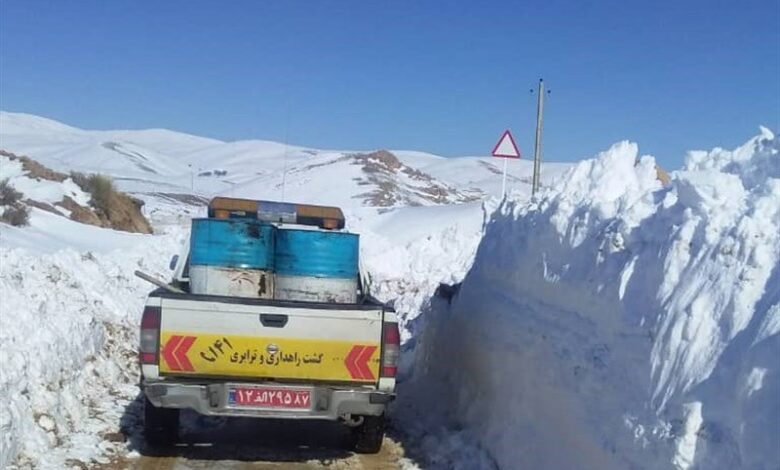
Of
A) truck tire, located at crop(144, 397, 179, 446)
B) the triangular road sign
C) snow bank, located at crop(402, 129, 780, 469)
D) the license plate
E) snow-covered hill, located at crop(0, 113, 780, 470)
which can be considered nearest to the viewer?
snow bank, located at crop(402, 129, 780, 469)

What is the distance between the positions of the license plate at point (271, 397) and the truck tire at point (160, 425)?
968 millimetres

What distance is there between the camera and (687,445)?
4.82 m

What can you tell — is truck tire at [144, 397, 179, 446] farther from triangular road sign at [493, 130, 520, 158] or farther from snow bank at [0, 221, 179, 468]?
triangular road sign at [493, 130, 520, 158]

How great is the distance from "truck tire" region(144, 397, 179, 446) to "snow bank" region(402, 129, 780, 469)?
7.64 ft

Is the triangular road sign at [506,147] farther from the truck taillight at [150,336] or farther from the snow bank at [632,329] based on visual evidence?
the truck taillight at [150,336]

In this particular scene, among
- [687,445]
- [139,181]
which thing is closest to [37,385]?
[687,445]

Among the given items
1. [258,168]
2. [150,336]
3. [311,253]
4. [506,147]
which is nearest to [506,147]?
[506,147]

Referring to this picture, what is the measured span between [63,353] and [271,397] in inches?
115

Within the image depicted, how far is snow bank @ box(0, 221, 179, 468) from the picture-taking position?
25.0 feet

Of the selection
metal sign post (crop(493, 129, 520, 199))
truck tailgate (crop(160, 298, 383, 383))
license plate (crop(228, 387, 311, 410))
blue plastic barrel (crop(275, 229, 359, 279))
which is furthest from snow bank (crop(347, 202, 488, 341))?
license plate (crop(228, 387, 311, 410))

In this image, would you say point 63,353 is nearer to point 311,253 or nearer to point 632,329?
point 311,253

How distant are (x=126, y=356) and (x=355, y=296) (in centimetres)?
405

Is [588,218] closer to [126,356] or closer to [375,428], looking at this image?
[375,428]

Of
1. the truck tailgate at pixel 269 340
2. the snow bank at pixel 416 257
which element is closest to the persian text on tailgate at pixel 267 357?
the truck tailgate at pixel 269 340
